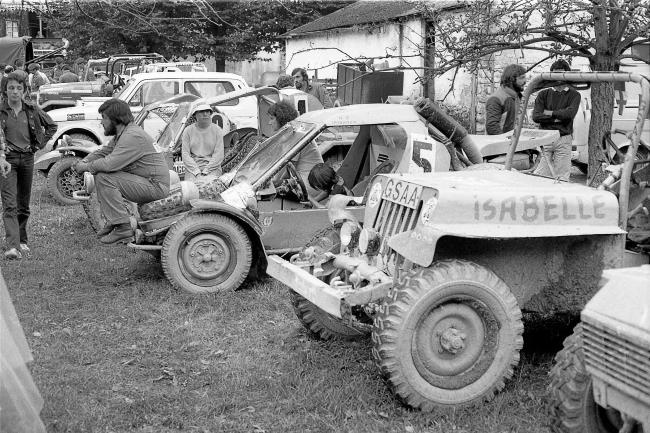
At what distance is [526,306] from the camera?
5.21 meters

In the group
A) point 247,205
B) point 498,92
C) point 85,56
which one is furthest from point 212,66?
point 247,205

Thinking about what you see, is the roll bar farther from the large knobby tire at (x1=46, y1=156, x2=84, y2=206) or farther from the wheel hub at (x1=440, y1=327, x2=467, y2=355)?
the large knobby tire at (x1=46, y1=156, x2=84, y2=206)

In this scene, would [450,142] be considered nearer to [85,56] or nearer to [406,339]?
[406,339]

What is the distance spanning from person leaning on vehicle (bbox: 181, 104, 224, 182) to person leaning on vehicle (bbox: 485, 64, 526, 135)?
3.32 m

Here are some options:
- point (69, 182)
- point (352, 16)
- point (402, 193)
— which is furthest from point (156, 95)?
point (352, 16)

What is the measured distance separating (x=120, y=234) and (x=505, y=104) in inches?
201

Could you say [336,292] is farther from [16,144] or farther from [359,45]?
[359,45]

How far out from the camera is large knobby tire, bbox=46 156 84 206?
40.9 ft

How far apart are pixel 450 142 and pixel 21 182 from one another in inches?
185

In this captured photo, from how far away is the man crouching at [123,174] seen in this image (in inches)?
311

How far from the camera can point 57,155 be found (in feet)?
41.5

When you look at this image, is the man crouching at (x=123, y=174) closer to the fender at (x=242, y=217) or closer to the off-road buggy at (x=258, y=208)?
the off-road buggy at (x=258, y=208)

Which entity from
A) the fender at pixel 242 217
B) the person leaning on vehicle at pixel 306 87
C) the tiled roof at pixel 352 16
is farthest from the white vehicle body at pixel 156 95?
the tiled roof at pixel 352 16

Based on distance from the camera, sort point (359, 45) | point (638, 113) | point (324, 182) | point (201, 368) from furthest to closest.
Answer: point (359, 45)
point (324, 182)
point (201, 368)
point (638, 113)
